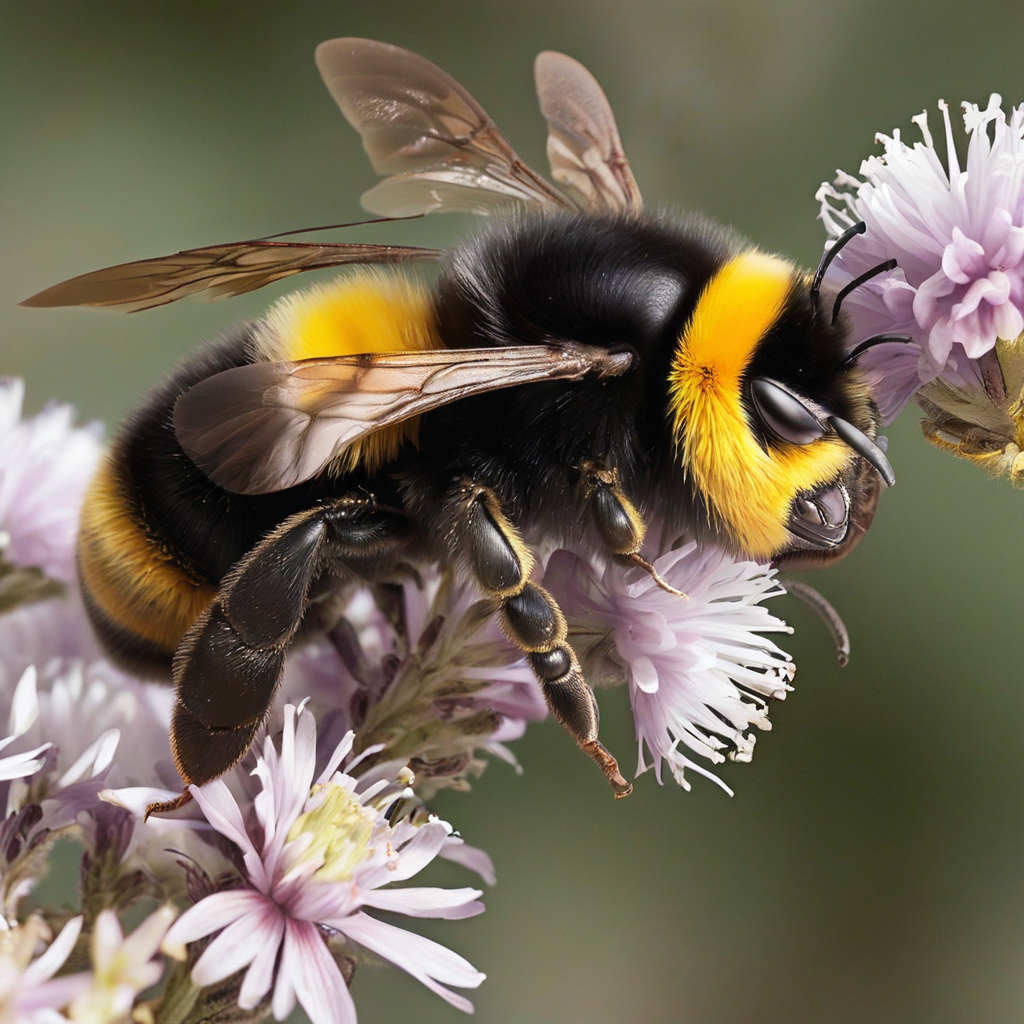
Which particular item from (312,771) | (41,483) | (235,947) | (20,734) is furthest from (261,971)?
(41,483)

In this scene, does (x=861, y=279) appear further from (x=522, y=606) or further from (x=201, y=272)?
(x=201, y=272)

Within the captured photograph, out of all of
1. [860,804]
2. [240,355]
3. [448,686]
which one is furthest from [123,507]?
[860,804]

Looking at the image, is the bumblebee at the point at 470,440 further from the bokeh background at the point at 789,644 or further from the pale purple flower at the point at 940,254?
the bokeh background at the point at 789,644

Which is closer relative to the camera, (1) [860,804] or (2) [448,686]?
(2) [448,686]

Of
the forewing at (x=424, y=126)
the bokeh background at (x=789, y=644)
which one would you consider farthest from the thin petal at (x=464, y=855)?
the bokeh background at (x=789, y=644)

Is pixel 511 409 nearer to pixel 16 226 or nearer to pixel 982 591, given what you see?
pixel 982 591
